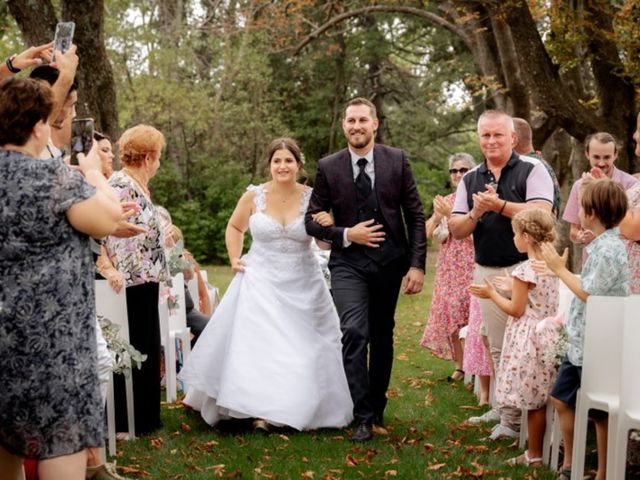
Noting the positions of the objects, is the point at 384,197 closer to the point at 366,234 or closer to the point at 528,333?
the point at 366,234

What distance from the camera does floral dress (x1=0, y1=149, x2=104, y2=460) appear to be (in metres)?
3.71

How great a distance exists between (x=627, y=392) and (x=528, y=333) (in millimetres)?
1107

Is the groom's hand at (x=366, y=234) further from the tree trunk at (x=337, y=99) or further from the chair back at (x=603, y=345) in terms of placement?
the tree trunk at (x=337, y=99)

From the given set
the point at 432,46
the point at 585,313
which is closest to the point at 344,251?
the point at 585,313

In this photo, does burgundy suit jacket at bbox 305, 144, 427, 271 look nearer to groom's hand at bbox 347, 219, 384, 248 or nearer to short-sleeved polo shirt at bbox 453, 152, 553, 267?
groom's hand at bbox 347, 219, 384, 248

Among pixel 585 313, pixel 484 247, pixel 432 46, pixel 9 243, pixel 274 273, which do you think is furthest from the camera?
pixel 432 46

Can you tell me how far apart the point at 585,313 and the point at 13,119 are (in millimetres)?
3102

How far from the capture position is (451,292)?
8.90m

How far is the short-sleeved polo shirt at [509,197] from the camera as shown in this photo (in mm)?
6562

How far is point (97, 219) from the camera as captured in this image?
3.77m

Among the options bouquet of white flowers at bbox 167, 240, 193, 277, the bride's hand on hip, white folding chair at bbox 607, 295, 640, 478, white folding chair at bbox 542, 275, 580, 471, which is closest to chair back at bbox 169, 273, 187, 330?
bouquet of white flowers at bbox 167, 240, 193, 277

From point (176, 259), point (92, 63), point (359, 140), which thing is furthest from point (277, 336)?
point (92, 63)

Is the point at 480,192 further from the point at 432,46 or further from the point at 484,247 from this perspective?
the point at 432,46

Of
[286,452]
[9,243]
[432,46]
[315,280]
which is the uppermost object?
[432,46]
